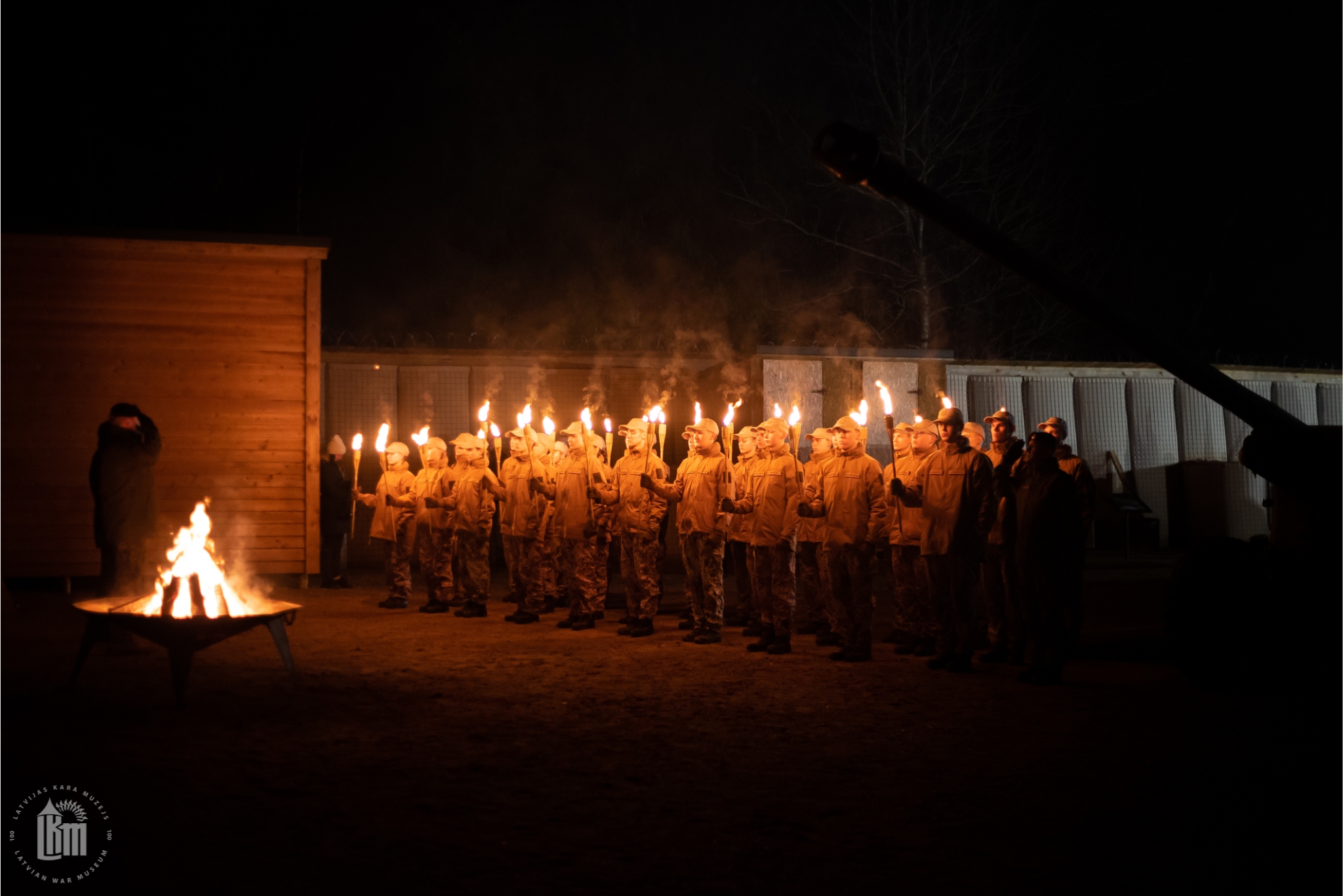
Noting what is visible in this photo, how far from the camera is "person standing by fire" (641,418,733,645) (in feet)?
34.3

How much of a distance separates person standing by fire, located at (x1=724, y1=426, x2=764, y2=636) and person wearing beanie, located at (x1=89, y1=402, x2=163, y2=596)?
5.66 meters

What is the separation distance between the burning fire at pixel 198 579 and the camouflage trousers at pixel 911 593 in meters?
6.10

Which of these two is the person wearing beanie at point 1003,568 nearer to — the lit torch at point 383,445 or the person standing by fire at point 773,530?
the person standing by fire at point 773,530

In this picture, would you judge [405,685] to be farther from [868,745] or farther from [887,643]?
[887,643]

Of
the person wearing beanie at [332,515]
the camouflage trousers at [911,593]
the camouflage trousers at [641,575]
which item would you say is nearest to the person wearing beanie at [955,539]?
the camouflage trousers at [911,593]

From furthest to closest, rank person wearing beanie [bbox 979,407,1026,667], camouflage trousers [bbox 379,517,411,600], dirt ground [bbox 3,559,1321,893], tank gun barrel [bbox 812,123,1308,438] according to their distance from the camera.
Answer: camouflage trousers [bbox 379,517,411,600], person wearing beanie [bbox 979,407,1026,667], dirt ground [bbox 3,559,1321,893], tank gun barrel [bbox 812,123,1308,438]

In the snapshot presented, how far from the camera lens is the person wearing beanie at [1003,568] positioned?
9016mm

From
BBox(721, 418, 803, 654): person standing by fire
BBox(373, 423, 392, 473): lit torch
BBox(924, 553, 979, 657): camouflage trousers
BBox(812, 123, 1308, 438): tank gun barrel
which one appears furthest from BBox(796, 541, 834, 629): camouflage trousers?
BBox(812, 123, 1308, 438): tank gun barrel

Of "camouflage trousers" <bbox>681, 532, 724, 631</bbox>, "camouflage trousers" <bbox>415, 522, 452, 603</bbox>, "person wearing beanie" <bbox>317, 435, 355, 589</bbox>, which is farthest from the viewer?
"person wearing beanie" <bbox>317, 435, 355, 589</bbox>

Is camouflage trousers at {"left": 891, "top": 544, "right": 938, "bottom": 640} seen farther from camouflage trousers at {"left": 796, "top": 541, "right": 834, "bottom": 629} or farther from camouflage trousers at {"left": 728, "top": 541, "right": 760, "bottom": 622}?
camouflage trousers at {"left": 728, "top": 541, "right": 760, "bottom": 622}

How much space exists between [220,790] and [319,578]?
10833 mm

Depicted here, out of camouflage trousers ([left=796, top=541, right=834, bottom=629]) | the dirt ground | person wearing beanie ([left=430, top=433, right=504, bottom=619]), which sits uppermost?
person wearing beanie ([left=430, top=433, right=504, bottom=619])

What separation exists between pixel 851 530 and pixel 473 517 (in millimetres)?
5305

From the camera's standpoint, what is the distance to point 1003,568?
9398 mm
